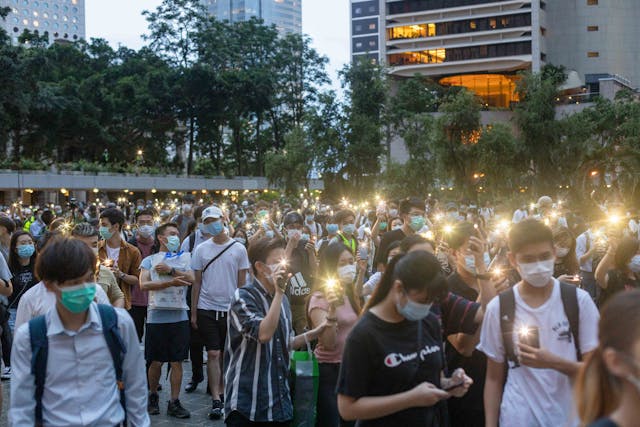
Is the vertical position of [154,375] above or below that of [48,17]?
below

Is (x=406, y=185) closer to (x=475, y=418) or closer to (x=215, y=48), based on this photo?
(x=215, y=48)

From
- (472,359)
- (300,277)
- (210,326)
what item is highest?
(300,277)

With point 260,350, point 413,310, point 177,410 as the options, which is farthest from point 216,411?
point 413,310

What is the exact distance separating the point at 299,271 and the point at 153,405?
2309 millimetres

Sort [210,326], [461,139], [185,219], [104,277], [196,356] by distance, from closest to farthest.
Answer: [104,277], [210,326], [196,356], [185,219], [461,139]

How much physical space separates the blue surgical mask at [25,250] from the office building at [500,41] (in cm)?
7006

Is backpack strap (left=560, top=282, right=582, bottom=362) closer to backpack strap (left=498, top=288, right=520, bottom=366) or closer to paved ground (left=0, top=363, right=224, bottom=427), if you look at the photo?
backpack strap (left=498, top=288, right=520, bottom=366)

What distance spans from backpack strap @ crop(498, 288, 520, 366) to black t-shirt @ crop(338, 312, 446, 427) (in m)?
0.41

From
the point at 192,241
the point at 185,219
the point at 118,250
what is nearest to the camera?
the point at 118,250

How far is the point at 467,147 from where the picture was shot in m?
39.8

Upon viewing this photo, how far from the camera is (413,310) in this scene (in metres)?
3.22

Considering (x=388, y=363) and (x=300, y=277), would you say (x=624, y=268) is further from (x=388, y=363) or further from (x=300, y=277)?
(x=388, y=363)

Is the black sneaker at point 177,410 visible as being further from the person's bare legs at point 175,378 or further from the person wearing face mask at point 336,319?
the person wearing face mask at point 336,319

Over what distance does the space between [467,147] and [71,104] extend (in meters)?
35.2
